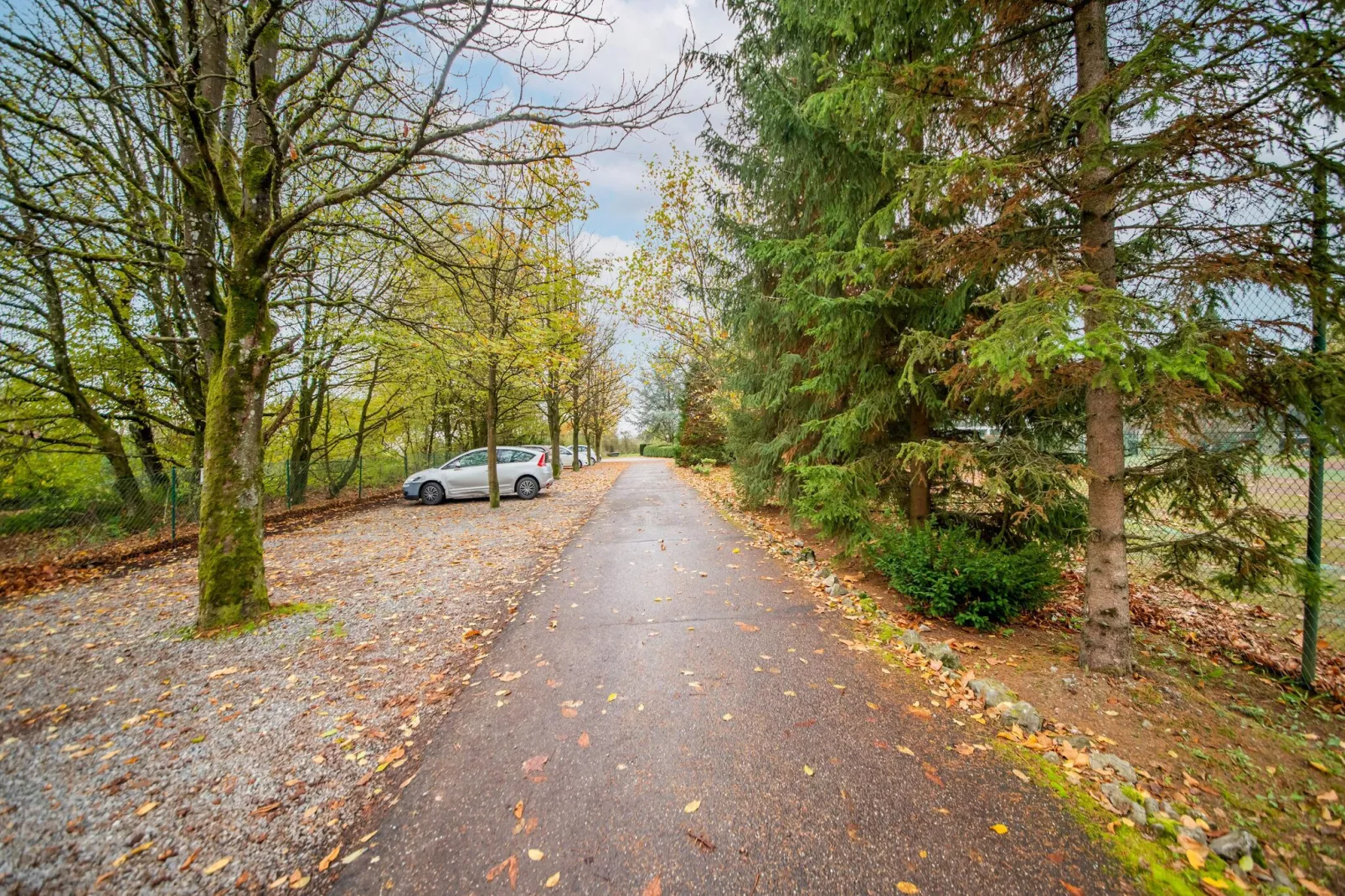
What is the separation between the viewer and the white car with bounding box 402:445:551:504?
12.8 meters

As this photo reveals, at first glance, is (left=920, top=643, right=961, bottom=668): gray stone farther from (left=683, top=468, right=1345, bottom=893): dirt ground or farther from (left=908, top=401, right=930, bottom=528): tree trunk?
(left=908, top=401, right=930, bottom=528): tree trunk

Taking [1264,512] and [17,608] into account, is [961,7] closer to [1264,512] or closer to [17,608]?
[1264,512]

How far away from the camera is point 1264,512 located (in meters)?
2.99

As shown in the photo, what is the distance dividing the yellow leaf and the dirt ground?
12.9 ft

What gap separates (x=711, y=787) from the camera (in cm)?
238

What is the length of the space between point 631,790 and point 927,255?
4125 mm

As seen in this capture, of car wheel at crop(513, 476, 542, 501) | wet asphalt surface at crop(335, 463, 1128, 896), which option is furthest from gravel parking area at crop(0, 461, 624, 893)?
car wheel at crop(513, 476, 542, 501)

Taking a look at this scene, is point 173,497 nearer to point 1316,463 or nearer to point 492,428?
point 492,428

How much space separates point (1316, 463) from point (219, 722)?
24.0 feet

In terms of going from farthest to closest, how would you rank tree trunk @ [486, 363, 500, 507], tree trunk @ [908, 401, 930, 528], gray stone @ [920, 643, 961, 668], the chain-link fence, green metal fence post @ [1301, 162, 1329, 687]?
tree trunk @ [486, 363, 500, 507], the chain-link fence, tree trunk @ [908, 401, 930, 528], gray stone @ [920, 643, 961, 668], green metal fence post @ [1301, 162, 1329, 687]

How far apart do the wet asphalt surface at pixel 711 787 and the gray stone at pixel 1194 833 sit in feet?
1.36

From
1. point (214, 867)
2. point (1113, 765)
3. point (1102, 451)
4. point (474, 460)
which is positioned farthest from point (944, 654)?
point (474, 460)

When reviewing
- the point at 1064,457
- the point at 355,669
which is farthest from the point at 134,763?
the point at 1064,457

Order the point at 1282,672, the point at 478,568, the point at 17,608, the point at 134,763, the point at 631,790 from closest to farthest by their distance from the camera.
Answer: the point at 631,790 < the point at 134,763 < the point at 1282,672 < the point at 17,608 < the point at 478,568
